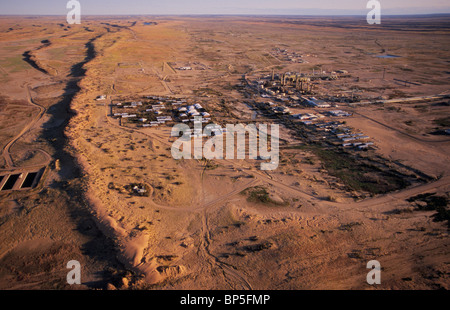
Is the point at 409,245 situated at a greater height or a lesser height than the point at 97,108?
lesser

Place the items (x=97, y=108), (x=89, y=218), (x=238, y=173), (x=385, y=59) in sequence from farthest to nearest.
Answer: (x=385, y=59), (x=97, y=108), (x=238, y=173), (x=89, y=218)

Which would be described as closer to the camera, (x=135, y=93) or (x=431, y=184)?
(x=431, y=184)

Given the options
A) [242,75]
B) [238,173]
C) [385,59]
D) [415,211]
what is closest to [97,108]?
[238,173]

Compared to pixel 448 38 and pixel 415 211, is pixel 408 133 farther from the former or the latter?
A: pixel 448 38

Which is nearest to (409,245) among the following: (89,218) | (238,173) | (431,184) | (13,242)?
(431,184)

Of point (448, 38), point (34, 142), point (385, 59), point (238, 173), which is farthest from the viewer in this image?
point (448, 38)

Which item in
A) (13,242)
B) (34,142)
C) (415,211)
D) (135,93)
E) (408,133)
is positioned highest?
(135,93)

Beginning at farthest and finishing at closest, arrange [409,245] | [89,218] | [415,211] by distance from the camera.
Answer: [415,211]
[89,218]
[409,245]

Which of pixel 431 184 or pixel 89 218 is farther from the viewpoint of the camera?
pixel 431 184

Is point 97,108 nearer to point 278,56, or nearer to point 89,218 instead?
point 89,218
